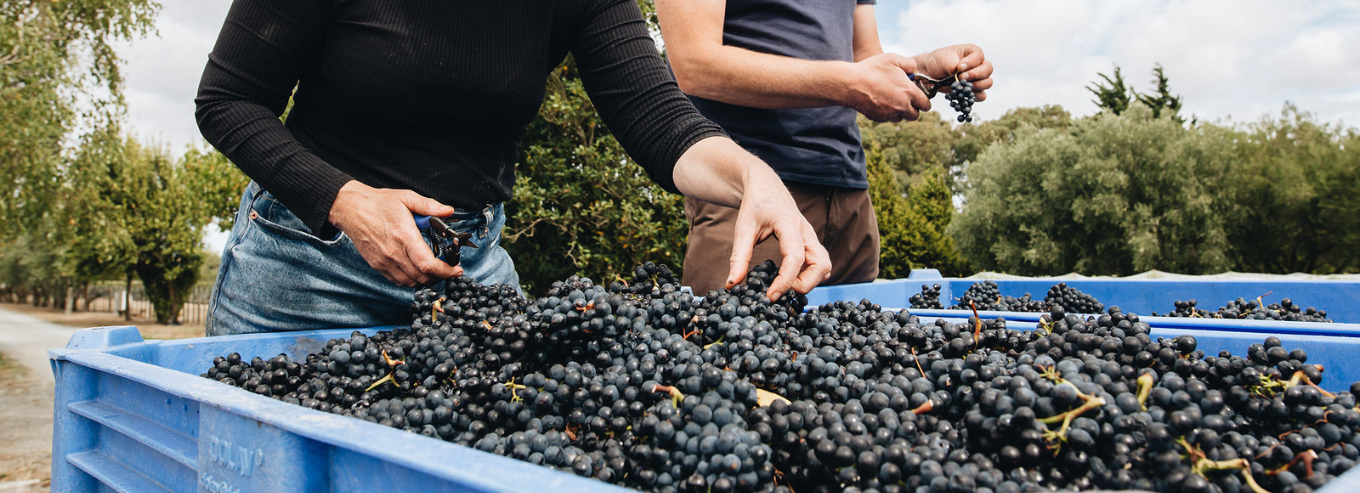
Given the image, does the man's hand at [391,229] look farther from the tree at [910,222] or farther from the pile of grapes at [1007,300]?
the tree at [910,222]

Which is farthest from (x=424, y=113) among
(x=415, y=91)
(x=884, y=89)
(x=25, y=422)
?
(x=25, y=422)

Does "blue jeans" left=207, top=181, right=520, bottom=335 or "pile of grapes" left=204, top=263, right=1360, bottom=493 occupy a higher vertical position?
"blue jeans" left=207, top=181, right=520, bottom=335

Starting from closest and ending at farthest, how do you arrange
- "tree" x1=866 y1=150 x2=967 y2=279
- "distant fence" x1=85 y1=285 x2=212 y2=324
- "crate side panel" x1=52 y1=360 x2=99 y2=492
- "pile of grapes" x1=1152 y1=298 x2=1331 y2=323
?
"crate side panel" x1=52 y1=360 x2=99 y2=492, "pile of grapes" x1=1152 y1=298 x2=1331 y2=323, "tree" x1=866 y1=150 x2=967 y2=279, "distant fence" x1=85 y1=285 x2=212 y2=324

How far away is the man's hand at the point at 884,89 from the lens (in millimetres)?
→ 1947

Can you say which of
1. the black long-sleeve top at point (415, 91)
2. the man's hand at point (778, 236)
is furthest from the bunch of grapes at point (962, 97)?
the man's hand at point (778, 236)

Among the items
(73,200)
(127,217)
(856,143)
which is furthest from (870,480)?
(127,217)

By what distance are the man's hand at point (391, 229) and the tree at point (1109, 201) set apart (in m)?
19.4

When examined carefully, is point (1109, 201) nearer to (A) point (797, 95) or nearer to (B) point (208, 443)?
(A) point (797, 95)

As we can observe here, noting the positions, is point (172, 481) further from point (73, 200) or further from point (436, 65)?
point (73, 200)

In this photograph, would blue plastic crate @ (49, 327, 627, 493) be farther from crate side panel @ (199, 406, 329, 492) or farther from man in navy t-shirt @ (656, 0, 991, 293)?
man in navy t-shirt @ (656, 0, 991, 293)

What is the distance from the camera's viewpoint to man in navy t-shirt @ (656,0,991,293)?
6.43 ft

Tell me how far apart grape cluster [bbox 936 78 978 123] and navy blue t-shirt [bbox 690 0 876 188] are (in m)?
0.36

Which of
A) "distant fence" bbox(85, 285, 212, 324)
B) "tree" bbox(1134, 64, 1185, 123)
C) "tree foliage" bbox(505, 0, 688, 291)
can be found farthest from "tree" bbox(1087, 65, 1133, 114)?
"distant fence" bbox(85, 285, 212, 324)

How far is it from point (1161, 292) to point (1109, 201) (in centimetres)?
1806
